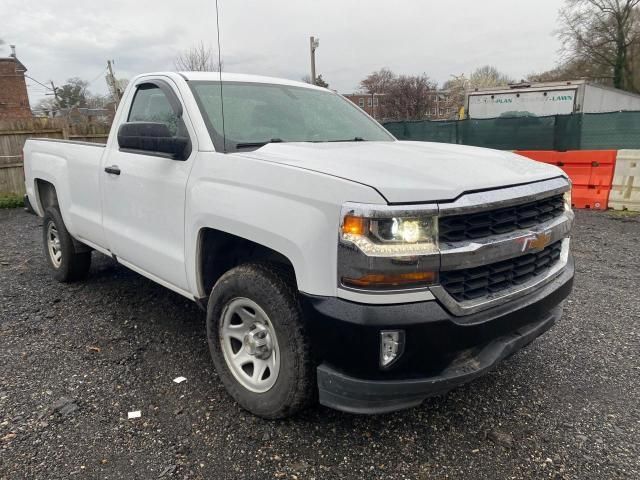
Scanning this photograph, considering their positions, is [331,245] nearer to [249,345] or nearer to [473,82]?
[249,345]

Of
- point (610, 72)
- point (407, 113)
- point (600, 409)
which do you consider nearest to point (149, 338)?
point (600, 409)

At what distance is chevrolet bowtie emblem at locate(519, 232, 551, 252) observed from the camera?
2.35m

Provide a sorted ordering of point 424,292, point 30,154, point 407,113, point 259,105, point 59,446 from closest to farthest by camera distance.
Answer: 1. point 424,292
2. point 59,446
3. point 259,105
4. point 30,154
5. point 407,113

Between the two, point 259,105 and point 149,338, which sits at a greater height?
point 259,105

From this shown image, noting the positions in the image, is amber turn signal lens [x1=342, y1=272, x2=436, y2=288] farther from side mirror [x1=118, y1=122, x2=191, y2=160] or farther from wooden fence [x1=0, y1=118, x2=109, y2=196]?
wooden fence [x1=0, y1=118, x2=109, y2=196]

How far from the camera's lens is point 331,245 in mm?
2051

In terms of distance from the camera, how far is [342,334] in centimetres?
206

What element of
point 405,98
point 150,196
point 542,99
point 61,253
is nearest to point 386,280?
point 150,196

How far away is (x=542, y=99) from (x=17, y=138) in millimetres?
16874

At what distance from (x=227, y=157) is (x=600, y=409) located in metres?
2.55

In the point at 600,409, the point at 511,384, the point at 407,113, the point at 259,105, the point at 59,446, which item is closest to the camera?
the point at 59,446

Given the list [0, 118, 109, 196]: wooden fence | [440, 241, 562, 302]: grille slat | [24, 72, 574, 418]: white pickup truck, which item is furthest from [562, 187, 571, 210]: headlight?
[0, 118, 109, 196]: wooden fence

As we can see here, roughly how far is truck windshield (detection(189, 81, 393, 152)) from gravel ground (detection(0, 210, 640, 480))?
1.58 metres

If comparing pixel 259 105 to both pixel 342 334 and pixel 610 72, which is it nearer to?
pixel 342 334
